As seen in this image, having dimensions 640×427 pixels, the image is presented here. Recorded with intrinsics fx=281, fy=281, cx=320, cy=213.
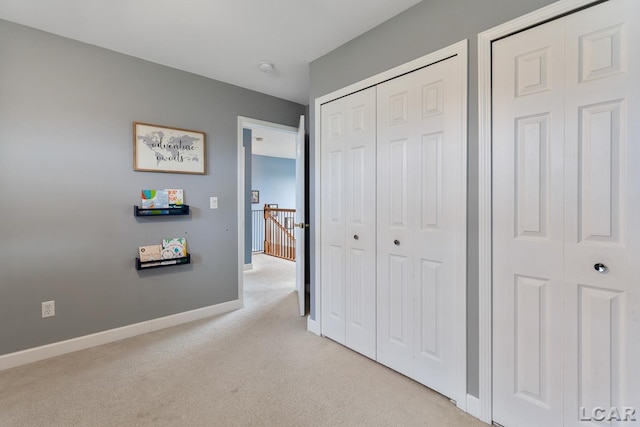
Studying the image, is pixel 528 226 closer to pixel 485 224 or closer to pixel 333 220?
pixel 485 224

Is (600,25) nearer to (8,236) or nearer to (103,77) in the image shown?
(103,77)

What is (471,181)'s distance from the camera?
1.59 m

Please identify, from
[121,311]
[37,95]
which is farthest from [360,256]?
[37,95]

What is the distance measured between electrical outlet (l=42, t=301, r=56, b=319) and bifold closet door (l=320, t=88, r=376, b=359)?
7.06 feet

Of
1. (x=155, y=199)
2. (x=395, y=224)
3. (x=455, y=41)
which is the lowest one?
(x=395, y=224)

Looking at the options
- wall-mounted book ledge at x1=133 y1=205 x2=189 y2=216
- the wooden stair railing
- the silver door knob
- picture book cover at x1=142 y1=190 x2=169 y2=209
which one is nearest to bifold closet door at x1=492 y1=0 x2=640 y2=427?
the silver door knob

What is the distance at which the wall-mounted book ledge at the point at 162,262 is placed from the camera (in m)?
2.55

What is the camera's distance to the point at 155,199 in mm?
2648

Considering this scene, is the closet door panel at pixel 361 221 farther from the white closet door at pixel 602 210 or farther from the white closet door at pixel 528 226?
the white closet door at pixel 602 210

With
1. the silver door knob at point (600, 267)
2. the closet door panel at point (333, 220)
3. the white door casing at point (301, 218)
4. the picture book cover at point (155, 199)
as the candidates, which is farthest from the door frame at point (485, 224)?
the picture book cover at point (155, 199)

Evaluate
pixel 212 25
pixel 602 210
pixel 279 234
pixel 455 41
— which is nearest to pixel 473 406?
pixel 602 210

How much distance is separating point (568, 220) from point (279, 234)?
18.7ft

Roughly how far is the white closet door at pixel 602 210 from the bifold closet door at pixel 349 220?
112 centimetres

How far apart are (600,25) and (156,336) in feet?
11.7
